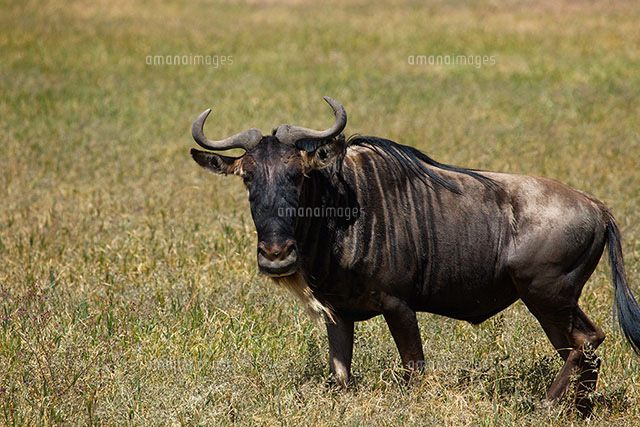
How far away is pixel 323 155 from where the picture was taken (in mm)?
4914

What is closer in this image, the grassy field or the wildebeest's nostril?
the wildebeest's nostril

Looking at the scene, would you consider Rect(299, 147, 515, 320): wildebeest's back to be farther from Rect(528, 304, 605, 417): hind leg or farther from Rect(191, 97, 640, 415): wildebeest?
Rect(528, 304, 605, 417): hind leg

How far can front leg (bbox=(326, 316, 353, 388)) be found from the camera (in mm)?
5281

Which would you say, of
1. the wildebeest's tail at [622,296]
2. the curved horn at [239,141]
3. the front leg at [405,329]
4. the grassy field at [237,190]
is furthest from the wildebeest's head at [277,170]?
the wildebeest's tail at [622,296]

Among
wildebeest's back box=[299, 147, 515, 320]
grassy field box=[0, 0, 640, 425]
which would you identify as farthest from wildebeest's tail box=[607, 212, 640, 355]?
wildebeest's back box=[299, 147, 515, 320]

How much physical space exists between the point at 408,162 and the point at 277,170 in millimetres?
1173

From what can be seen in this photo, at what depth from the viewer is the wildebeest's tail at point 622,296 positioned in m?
5.25

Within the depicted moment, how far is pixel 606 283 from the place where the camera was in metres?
7.24

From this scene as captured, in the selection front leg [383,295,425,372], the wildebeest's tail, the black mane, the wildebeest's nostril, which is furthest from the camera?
the black mane

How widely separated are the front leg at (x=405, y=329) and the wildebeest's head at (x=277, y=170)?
2.61ft

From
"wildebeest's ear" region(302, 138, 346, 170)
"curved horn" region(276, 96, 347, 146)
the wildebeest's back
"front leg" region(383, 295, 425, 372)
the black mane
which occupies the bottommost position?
"front leg" region(383, 295, 425, 372)

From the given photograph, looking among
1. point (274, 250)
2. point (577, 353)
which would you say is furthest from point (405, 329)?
point (577, 353)

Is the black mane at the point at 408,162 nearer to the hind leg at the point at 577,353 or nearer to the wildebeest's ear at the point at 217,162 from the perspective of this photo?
the wildebeest's ear at the point at 217,162

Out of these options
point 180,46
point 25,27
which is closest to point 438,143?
point 180,46
